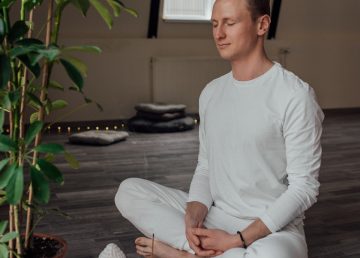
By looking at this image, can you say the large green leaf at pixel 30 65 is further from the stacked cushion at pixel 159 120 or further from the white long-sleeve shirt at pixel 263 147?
the stacked cushion at pixel 159 120

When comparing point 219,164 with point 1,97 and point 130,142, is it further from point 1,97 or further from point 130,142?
point 130,142

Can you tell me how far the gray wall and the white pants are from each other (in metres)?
3.65

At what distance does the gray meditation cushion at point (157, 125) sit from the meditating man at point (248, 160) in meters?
3.52

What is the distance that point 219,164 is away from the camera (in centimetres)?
184

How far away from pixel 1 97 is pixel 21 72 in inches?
2.9

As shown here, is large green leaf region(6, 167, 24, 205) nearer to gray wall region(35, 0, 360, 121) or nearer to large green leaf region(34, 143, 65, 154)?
large green leaf region(34, 143, 65, 154)

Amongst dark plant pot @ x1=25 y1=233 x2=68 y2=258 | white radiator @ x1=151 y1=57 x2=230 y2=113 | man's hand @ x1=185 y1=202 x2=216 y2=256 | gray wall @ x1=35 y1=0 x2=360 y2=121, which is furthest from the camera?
white radiator @ x1=151 y1=57 x2=230 y2=113

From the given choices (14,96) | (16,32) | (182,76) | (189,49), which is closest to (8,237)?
(14,96)

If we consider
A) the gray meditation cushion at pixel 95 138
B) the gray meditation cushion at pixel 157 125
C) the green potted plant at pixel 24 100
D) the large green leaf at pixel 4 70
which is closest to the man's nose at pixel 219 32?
the green potted plant at pixel 24 100

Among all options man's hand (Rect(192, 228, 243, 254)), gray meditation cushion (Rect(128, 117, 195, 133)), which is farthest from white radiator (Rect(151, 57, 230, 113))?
man's hand (Rect(192, 228, 243, 254))

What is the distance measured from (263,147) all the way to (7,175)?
83 centimetres

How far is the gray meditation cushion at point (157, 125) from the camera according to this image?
18.0ft

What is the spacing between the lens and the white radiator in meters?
5.95

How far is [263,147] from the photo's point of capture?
173 centimetres
